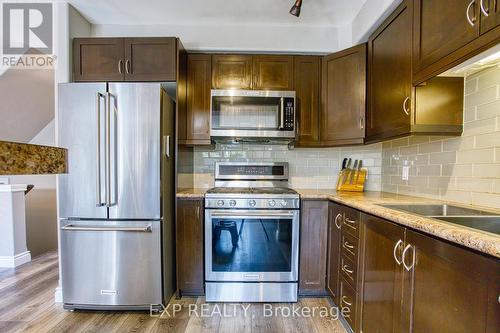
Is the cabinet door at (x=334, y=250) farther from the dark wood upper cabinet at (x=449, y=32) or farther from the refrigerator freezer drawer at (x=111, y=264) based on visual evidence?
the refrigerator freezer drawer at (x=111, y=264)

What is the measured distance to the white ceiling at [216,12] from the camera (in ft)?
6.73

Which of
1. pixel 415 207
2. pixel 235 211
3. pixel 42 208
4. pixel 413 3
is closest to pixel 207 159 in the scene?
pixel 235 211

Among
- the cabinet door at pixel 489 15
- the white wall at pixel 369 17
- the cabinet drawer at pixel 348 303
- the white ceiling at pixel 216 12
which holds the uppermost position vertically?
the white ceiling at pixel 216 12

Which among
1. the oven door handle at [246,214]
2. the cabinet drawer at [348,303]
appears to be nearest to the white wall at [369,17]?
the oven door handle at [246,214]

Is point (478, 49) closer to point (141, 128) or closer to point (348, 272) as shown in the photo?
point (348, 272)

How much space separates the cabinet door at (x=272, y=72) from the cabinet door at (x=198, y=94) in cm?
47

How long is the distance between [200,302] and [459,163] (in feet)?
7.17

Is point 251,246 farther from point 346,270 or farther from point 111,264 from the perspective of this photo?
point 111,264

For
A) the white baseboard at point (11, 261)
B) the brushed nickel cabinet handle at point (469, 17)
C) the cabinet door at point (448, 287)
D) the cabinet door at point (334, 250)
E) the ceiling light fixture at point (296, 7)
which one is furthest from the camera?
the white baseboard at point (11, 261)

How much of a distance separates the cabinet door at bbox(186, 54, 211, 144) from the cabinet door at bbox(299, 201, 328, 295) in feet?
3.93

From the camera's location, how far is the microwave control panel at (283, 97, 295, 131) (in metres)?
2.22

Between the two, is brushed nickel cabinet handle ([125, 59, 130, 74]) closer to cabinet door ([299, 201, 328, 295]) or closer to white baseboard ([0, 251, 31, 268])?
cabinet door ([299, 201, 328, 295])

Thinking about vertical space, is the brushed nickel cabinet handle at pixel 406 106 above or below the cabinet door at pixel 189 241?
above

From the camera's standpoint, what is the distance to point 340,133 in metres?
2.26
